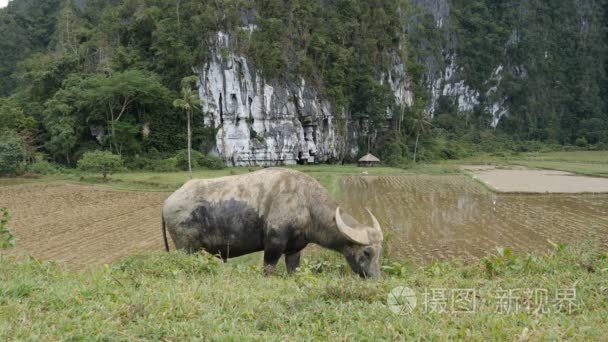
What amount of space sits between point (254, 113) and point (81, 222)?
25.7 meters

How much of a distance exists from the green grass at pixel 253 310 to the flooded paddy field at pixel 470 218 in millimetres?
3743

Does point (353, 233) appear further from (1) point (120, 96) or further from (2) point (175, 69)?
(2) point (175, 69)

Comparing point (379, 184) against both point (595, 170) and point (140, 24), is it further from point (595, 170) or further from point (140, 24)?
point (140, 24)

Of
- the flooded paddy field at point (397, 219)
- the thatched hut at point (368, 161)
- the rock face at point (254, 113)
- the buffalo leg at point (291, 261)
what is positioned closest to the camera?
the buffalo leg at point (291, 261)

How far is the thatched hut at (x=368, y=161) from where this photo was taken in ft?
130

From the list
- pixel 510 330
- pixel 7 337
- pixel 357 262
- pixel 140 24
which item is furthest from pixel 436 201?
→ pixel 140 24

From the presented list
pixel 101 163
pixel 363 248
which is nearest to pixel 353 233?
pixel 363 248

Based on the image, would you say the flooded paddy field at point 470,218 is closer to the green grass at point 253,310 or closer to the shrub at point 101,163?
the green grass at point 253,310

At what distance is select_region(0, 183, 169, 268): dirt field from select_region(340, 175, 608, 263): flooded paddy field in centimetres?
713

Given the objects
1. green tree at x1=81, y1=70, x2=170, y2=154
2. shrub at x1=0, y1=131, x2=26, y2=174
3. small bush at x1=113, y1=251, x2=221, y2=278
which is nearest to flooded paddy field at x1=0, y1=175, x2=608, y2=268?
small bush at x1=113, y1=251, x2=221, y2=278

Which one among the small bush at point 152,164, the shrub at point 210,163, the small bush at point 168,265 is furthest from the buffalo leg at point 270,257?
the shrub at point 210,163

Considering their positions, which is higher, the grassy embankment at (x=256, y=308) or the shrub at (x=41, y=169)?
the grassy embankment at (x=256, y=308)

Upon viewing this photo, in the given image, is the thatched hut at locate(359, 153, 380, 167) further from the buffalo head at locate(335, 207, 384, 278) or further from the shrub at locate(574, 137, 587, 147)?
the shrub at locate(574, 137, 587, 147)

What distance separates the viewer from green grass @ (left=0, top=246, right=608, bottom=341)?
266 centimetres
